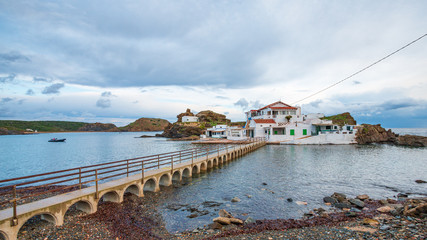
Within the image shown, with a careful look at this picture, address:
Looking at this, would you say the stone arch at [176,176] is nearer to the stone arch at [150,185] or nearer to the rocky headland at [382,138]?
the stone arch at [150,185]

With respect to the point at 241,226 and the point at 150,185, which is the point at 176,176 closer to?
the point at 150,185

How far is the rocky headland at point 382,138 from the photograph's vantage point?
5816cm

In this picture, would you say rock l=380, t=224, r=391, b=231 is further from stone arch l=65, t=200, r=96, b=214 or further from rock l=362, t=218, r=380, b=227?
stone arch l=65, t=200, r=96, b=214

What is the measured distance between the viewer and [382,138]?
6444 cm

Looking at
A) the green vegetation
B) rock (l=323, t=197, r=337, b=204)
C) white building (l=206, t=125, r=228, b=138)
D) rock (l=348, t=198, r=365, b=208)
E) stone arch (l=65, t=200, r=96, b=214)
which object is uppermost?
the green vegetation

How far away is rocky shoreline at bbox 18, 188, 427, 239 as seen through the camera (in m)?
8.57

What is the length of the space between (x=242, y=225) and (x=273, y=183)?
33.0ft

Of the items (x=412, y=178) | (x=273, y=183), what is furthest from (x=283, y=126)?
(x=273, y=183)

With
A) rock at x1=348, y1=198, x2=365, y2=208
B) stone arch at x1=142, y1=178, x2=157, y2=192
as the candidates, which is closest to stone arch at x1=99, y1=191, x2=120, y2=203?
stone arch at x1=142, y1=178, x2=157, y2=192

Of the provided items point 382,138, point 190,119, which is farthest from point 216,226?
point 190,119

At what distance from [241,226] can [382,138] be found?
7290 cm

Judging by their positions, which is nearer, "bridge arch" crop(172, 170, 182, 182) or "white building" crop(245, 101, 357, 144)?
"bridge arch" crop(172, 170, 182, 182)

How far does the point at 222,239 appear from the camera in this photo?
8.97m

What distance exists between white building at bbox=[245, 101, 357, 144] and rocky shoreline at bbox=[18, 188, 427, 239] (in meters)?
51.2
